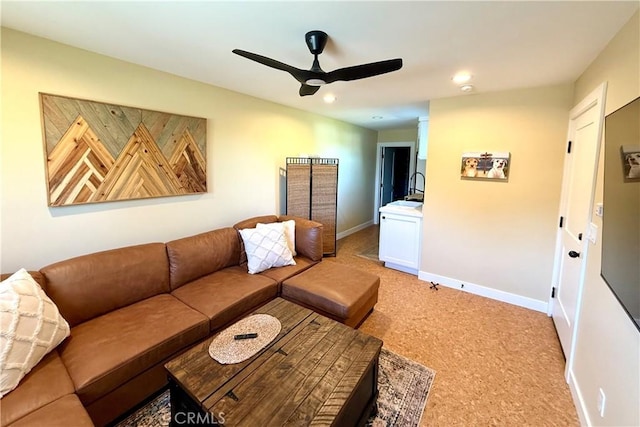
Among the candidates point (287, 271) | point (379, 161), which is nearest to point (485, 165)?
point (287, 271)

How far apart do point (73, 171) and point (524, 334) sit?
13.4ft

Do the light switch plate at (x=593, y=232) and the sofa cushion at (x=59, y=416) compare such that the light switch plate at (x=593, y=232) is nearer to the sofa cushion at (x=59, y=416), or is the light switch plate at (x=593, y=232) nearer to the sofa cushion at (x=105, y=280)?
the sofa cushion at (x=59, y=416)

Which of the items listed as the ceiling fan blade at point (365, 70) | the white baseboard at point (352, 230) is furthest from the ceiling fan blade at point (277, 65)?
the white baseboard at point (352, 230)

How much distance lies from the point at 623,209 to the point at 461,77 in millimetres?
1768

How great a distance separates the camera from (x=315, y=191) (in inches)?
168

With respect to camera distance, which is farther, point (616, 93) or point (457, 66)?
point (457, 66)

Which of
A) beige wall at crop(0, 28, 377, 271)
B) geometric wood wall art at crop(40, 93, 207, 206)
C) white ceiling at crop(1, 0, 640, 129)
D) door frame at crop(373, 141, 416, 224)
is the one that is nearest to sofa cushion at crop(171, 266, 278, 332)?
beige wall at crop(0, 28, 377, 271)

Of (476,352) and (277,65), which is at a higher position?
(277,65)

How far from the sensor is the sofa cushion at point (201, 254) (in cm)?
245

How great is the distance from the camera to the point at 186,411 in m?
1.42

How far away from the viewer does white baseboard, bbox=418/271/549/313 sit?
3.02m

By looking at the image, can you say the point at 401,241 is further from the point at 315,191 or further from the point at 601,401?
the point at 601,401

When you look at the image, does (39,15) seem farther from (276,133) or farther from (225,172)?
(276,133)

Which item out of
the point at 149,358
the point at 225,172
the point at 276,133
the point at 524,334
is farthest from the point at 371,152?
the point at 149,358
